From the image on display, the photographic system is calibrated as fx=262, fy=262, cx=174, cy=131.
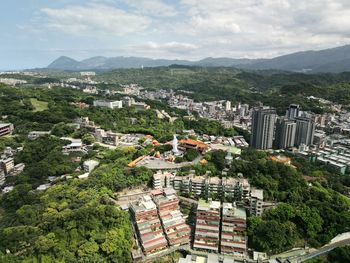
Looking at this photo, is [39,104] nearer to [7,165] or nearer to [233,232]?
[7,165]

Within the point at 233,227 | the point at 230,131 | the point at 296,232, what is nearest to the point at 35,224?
the point at 233,227

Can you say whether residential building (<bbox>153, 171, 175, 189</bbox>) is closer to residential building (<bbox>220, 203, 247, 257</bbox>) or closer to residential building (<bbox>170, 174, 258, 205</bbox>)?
residential building (<bbox>170, 174, 258, 205</bbox>)

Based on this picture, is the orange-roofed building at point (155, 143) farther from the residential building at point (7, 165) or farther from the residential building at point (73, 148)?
the residential building at point (7, 165)


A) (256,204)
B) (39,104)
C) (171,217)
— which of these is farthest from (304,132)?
(39,104)

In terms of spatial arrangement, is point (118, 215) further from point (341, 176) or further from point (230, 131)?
point (230, 131)

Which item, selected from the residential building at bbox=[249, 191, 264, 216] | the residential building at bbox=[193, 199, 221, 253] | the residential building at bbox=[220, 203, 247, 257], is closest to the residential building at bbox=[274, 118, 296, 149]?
the residential building at bbox=[249, 191, 264, 216]
